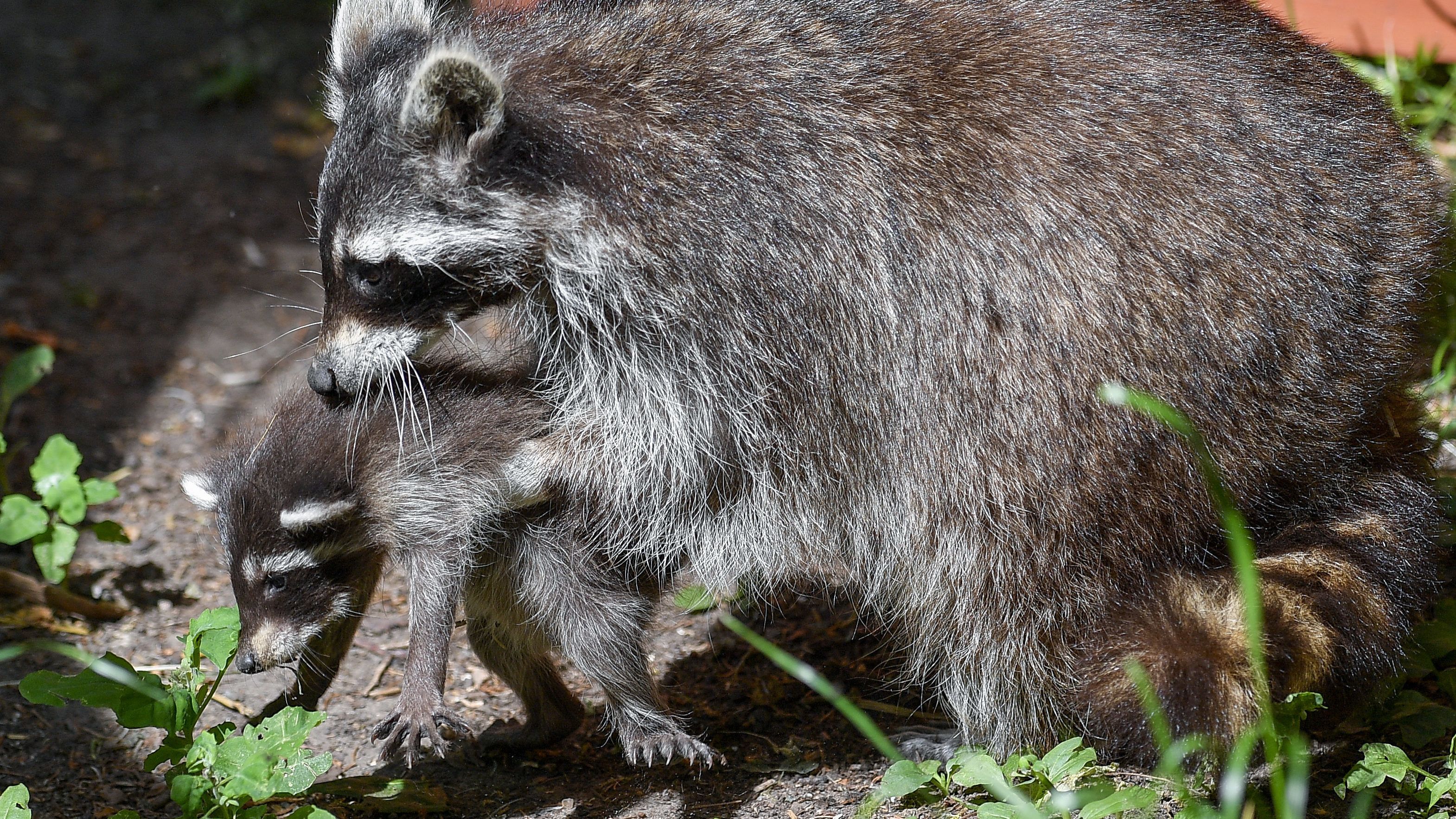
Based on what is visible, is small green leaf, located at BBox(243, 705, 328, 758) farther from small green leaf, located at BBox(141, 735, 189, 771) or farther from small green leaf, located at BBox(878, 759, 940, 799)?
small green leaf, located at BBox(878, 759, 940, 799)

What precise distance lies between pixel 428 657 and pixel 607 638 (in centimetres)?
51

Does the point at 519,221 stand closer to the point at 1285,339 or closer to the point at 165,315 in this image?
the point at 1285,339

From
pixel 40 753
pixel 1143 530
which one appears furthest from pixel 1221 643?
pixel 40 753

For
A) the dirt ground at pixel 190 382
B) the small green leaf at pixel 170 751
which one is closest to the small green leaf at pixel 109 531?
the dirt ground at pixel 190 382

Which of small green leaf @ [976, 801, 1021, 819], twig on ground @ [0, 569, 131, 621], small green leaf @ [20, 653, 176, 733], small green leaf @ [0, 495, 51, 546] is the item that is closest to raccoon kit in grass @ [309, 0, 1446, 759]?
small green leaf @ [976, 801, 1021, 819]

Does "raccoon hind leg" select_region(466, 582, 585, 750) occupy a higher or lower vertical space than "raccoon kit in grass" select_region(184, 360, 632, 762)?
lower

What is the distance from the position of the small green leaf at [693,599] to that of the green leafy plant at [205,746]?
1346mm

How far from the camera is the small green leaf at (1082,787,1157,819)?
2867 millimetres

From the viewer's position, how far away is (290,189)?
744 centimetres

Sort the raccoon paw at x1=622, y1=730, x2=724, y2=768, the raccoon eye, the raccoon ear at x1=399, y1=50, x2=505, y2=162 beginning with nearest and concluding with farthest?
the raccoon ear at x1=399, y1=50, x2=505, y2=162, the raccoon eye, the raccoon paw at x1=622, y1=730, x2=724, y2=768

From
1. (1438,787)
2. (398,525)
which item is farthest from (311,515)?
(1438,787)

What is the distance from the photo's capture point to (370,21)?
3.83 m

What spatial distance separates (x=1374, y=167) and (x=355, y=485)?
2.91m

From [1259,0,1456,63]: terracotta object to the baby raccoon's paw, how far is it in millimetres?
4298
